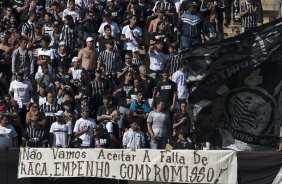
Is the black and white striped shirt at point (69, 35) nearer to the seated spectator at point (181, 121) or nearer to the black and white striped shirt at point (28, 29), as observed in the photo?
the black and white striped shirt at point (28, 29)

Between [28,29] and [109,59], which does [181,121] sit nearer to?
[109,59]

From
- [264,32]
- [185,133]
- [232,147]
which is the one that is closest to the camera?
[264,32]

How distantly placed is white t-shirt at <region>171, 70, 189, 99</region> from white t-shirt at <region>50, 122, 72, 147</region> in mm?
2984

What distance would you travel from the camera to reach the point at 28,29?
29531mm

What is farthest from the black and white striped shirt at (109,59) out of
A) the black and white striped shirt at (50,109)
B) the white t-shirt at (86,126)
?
the white t-shirt at (86,126)

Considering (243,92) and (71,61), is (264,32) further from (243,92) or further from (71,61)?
(71,61)

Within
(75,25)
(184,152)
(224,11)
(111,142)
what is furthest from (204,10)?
(184,152)

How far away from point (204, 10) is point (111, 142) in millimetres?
6333

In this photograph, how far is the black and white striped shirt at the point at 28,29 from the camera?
1157 inches

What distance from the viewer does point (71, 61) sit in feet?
92.3

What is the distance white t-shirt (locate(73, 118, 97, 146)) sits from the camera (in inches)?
944

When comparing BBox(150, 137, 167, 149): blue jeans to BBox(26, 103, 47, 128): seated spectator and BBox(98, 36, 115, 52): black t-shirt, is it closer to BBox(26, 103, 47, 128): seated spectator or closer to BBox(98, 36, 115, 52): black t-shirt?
BBox(26, 103, 47, 128): seated spectator

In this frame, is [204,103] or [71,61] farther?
[71,61]

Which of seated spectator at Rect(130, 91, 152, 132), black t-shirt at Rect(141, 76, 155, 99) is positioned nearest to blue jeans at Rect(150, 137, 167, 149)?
seated spectator at Rect(130, 91, 152, 132)
